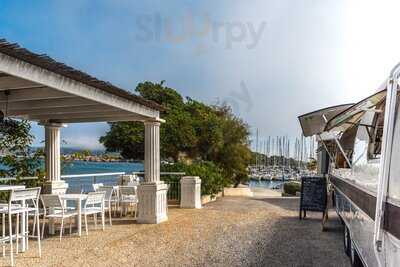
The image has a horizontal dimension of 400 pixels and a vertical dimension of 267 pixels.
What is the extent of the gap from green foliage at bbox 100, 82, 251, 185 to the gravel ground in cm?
921

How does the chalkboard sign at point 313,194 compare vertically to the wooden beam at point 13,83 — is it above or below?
below

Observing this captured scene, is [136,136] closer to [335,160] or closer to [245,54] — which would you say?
[245,54]

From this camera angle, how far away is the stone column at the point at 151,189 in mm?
9703

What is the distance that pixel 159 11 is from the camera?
37.9ft

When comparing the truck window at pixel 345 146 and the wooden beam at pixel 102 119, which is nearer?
the truck window at pixel 345 146

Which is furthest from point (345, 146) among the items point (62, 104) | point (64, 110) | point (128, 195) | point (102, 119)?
point (64, 110)

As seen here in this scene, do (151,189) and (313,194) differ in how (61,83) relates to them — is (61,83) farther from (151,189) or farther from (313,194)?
(313,194)

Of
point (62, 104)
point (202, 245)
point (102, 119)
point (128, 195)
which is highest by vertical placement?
point (62, 104)

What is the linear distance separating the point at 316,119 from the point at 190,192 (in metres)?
5.12

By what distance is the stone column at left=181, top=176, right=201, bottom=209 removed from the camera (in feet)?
43.2

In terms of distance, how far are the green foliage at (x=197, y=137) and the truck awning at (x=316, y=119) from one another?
9.78 m

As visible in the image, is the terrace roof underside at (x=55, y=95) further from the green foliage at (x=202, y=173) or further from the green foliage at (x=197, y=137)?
the green foliage at (x=197, y=137)

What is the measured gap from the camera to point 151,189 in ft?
31.8

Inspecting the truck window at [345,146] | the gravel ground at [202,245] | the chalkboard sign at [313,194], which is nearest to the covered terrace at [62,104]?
the gravel ground at [202,245]
